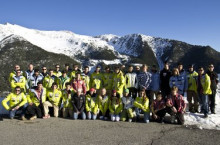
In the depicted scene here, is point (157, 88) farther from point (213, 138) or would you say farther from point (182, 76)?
point (213, 138)

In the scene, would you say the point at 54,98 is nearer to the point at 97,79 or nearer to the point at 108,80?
the point at 97,79

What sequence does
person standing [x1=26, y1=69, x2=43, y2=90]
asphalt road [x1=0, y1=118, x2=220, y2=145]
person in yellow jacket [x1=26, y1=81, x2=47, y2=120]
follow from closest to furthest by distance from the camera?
asphalt road [x1=0, y1=118, x2=220, y2=145] → person in yellow jacket [x1=26, y1=81, x2=47, y2=120] → person standing [x1=26, y1=69, x2=43, y2=90]

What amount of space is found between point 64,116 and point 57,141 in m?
3.18

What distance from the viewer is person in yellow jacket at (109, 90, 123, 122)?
9227 mm

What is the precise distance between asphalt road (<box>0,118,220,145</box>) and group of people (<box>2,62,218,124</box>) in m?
0.55

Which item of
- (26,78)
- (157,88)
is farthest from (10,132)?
(157,88)

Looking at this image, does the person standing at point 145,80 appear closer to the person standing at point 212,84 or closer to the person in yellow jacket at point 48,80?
the person standing at point 212,84

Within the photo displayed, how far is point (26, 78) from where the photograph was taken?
1062 cm

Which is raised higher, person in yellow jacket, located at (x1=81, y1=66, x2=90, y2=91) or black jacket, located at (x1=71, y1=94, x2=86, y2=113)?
person in yellow jacket, located at (x1=81, y1=66, x2=90, y2=91)

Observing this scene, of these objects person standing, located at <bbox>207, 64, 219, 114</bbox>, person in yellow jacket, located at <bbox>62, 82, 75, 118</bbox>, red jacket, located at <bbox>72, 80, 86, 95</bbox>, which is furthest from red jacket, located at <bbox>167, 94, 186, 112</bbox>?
person in yellow jacket, located at <bbox>62, 82, 75, 118</bbox>

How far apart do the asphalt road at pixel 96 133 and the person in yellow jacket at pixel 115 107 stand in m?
0.38

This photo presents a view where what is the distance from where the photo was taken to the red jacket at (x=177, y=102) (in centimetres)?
875

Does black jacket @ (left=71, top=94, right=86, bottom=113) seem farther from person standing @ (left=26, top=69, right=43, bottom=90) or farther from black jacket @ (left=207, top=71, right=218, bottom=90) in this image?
black jacket @ (left=207, top=71, right=218, bottom=90)

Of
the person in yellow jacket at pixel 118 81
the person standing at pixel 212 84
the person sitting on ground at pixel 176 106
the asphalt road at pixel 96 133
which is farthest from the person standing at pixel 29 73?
the person standing at pixel 212 84
